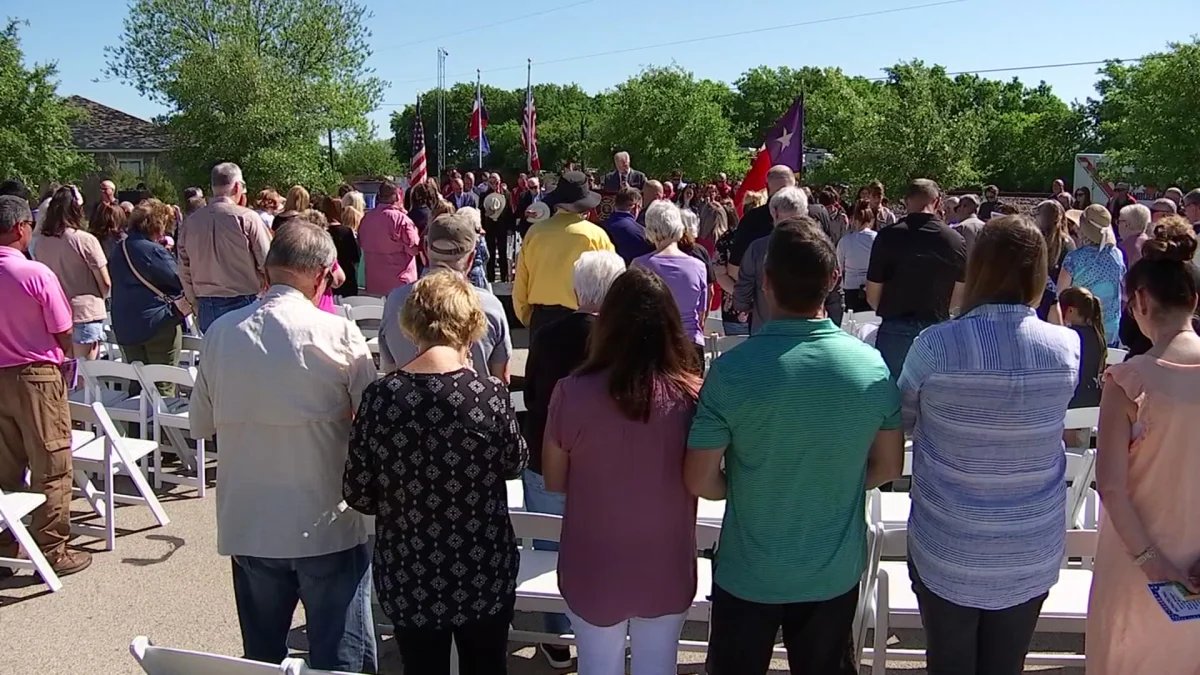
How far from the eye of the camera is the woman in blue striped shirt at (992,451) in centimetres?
261

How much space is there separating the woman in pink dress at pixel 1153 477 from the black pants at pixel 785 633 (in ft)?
2.56

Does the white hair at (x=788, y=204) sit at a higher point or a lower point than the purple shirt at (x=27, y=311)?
higher

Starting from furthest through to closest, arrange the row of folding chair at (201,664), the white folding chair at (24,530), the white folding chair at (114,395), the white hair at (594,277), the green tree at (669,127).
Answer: the green tree at (669,127) → the white folding chair at (114,395) → the white folding chair at (24,530) → the white hair at (594,277) → the row of folding chair at (201,664)

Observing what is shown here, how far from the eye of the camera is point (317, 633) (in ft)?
10.4

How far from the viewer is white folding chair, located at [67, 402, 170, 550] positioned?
5.23 m

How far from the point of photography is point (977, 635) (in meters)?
2.79

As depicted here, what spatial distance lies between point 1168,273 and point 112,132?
167ft

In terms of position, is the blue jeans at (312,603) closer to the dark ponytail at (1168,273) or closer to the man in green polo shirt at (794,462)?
the man in green polo shirt at (794,462)

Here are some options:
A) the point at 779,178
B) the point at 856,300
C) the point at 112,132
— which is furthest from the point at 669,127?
the point at 779,178

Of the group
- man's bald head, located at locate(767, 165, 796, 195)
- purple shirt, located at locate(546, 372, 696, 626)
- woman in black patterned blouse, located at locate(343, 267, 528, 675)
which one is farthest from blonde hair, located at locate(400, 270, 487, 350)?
man's bald head, located at locate(767, 165, 796, 195)

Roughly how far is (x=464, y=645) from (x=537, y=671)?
1268mm

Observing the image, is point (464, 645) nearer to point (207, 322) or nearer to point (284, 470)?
point (284, 470)

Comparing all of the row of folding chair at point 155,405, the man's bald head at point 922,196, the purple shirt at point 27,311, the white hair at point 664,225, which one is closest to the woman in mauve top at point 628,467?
the white hair at point 664,225

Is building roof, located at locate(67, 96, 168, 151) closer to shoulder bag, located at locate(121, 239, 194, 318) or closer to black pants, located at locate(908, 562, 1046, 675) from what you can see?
shoulder bag, located at locate(121, 239, 194, 318)
